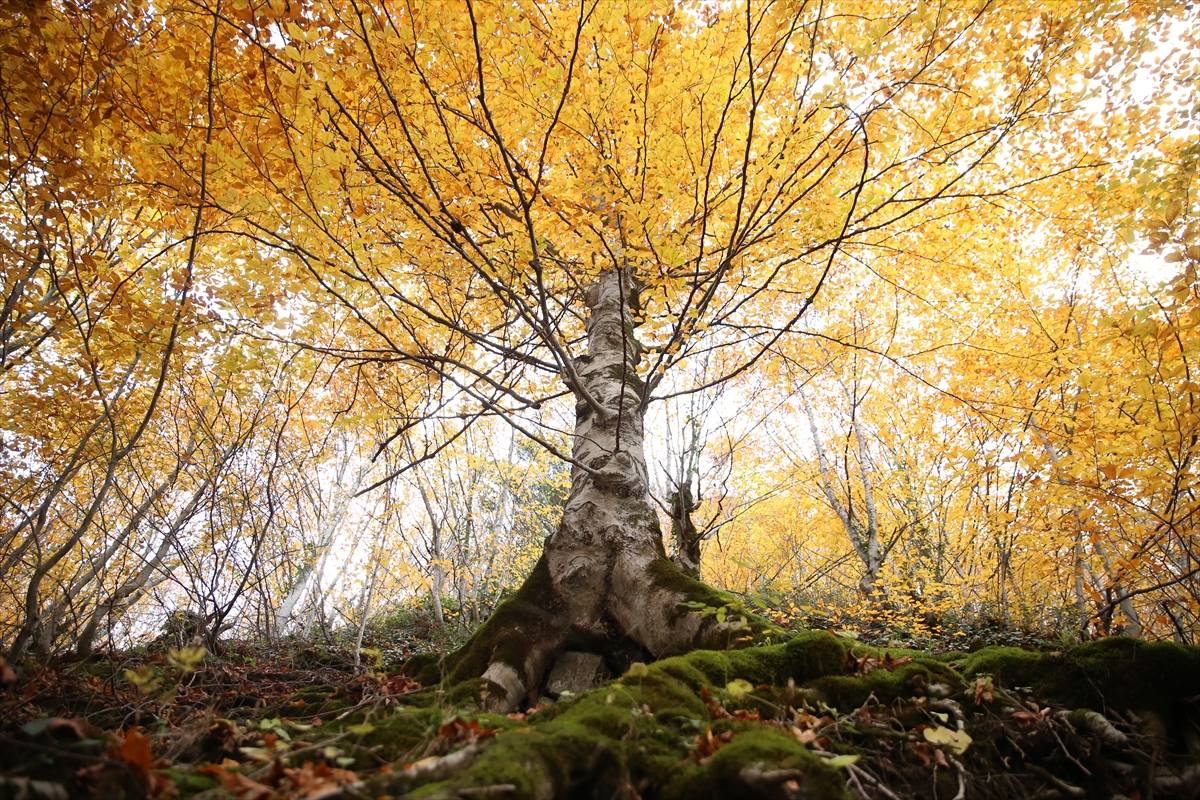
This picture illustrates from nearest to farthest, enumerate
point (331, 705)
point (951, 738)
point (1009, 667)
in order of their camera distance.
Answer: point (951, 738)
point (1009, 667)
point (331, 705)

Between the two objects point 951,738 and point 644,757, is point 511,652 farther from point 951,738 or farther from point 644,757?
point 951,738

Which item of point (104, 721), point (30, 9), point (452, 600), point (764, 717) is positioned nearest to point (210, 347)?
point (30, 9)

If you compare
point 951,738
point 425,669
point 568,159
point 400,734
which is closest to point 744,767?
point 951,738

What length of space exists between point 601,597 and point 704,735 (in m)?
1.83

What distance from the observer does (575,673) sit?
3.12 meters

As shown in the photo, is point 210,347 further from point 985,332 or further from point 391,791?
point 985,332

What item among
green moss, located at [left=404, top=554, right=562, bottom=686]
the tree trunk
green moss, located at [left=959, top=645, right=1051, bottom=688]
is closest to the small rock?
the tree trunk

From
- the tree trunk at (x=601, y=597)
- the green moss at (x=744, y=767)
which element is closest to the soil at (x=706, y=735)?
the green moss at (x=744, y=767)

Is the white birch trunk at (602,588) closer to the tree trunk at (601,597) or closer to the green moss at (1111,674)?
the tree trunk at (601,597)

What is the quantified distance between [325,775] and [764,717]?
5.42ft

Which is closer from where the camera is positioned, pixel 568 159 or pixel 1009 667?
pixel 1009 667

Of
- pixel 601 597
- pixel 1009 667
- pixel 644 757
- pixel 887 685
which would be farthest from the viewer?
pixel 601 597

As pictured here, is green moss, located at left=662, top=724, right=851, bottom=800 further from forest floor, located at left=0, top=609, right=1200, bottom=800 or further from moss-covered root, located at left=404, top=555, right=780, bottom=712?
moss-covered root, located at left=404, top=555, right=780, bottom=712

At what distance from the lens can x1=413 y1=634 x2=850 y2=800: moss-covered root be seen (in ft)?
4.03
